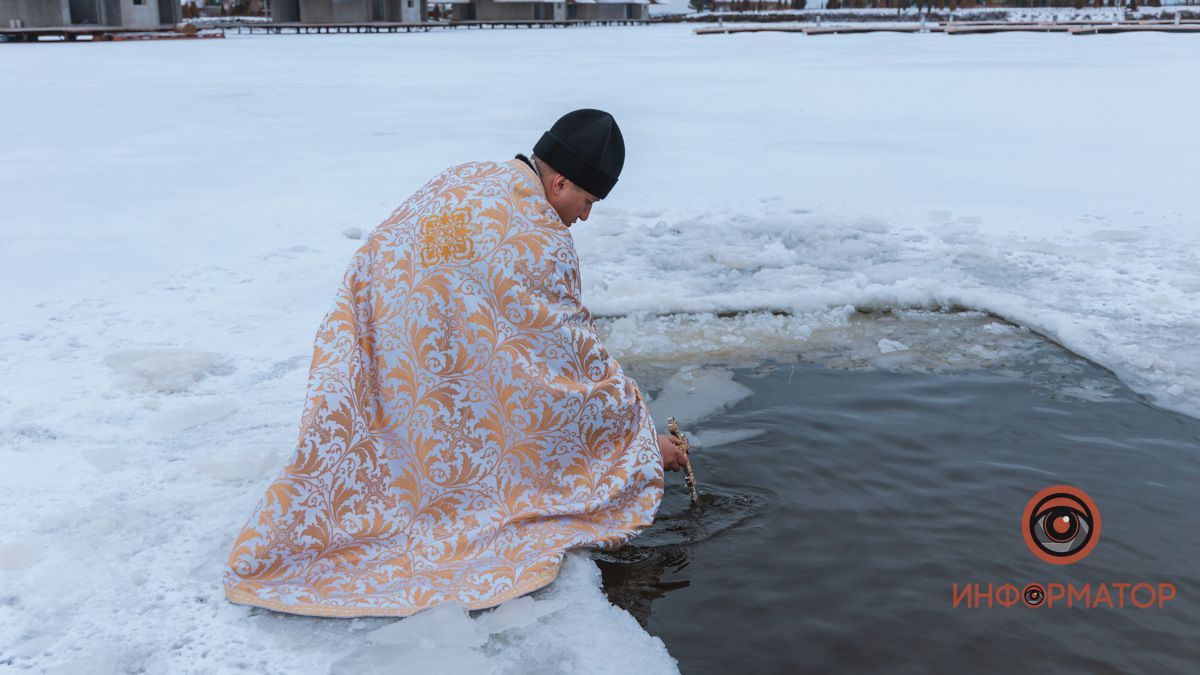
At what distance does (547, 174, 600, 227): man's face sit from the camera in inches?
104

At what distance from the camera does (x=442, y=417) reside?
2570 mm

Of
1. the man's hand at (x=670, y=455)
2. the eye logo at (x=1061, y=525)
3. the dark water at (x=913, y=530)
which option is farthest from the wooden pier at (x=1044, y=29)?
the man's hand at (x=670, y=455)

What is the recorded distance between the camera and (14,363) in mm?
3908

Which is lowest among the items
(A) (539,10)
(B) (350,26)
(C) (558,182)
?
(C) (558,182)

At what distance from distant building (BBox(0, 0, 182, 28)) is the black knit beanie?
3648 centimetres

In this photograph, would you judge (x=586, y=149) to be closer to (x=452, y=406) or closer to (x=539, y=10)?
(x=452, y=406)

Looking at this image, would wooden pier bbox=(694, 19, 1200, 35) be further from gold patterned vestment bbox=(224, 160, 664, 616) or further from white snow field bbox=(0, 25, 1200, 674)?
gold patterned vestment bbox=(224, 160, 664, 616)

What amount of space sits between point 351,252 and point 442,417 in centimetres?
348

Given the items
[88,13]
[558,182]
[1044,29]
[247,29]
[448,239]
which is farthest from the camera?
[247,29]

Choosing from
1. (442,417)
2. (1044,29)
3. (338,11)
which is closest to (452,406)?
(442,417)

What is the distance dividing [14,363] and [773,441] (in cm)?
287

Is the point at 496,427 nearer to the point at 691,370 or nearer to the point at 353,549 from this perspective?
the point at 353,549

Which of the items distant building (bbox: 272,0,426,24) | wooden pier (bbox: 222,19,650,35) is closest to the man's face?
wooden pier (bbox: 222,19,650,35)

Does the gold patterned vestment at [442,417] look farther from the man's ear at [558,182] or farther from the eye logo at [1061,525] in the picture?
the eye logo at [1061,525]
